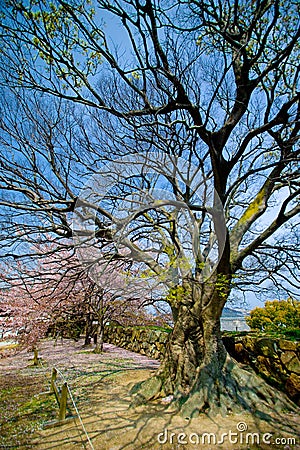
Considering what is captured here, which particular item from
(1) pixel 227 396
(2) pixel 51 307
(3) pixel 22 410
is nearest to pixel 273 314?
(1) pixel 227 396

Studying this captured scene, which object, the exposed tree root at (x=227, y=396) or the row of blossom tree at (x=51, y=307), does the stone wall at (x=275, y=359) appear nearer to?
the exposed tree root at (x=227, y=396)

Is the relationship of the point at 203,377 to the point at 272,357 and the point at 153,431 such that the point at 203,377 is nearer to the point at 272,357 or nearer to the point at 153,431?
the point at 153,431

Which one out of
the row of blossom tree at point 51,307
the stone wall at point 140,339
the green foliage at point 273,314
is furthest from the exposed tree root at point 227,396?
the green foliage at point 273,314

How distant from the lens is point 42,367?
793 centimetres

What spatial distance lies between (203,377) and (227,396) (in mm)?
395

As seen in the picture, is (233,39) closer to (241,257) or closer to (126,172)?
(126,172)

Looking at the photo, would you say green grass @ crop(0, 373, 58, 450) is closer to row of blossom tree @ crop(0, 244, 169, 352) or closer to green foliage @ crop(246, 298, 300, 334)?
row of blossom tree @ crop(0, 244, 169, 352)

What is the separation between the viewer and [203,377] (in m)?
3.88

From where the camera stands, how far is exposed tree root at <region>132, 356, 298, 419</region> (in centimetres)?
360

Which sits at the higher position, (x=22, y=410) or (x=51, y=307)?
(x=51, y=307)

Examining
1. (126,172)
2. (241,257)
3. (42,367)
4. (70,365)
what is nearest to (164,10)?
(126,172)

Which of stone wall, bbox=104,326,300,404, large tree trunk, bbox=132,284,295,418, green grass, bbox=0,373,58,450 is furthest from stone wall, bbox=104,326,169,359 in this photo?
green grass, bbox=0,373,58,450

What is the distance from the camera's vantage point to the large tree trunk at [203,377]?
12.0 ft

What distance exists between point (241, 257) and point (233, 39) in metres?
3.02
